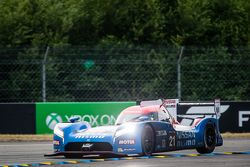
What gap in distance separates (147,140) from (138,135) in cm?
35

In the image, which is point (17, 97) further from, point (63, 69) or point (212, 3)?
point (212, 3)

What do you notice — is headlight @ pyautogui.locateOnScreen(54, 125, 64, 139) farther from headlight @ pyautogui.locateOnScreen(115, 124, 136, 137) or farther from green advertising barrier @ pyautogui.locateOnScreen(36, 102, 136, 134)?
green advertising barrier @ pyautogui.locateOnScreen(36, 102, 136, 134)

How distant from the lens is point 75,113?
938 inches

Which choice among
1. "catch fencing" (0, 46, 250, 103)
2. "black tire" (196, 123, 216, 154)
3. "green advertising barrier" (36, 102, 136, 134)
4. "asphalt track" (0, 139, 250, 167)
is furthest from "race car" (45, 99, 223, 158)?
"catch fencing" (0, 46, 250, 103)

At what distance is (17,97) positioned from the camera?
2527 centimetres

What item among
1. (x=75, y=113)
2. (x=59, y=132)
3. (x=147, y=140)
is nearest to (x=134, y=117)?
(x=147, y=140)

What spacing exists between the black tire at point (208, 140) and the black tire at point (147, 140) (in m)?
1.76

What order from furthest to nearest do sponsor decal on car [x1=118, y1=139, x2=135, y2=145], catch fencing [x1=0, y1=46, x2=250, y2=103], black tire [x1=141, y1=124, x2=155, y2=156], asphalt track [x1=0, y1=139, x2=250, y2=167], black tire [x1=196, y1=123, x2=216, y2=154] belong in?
catch fencing [x1=0, y1=46, x2=250, y2=103] → black tire [x1=196, y1=123, x2=216, y2=154] → black tire [x1=141, y1=124, x2=155, y2=156] → sponsor decal on car [x1=118, y1=139, x2=135, y2=145] → asphalt track [x1=0, y1=139, x2=250, y2=167]

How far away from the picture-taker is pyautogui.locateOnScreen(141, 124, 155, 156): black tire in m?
14.5

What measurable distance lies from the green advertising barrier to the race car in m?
7.47

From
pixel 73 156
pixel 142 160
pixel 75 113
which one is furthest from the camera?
pixel 75 113

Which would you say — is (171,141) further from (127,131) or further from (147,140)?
(127,131)

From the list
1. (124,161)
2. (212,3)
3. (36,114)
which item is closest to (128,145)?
(124,161)

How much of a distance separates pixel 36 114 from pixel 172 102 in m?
7.98
